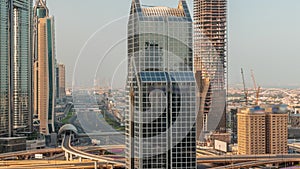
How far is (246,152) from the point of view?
19984 millimetres

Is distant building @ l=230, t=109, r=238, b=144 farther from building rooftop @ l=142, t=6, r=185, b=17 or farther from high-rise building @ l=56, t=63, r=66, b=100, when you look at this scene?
building rooftop @ l=142, t=6, r=185, b=17

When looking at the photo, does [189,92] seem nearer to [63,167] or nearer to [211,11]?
[63,167]

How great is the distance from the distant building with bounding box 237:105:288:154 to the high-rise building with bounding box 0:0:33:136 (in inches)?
441

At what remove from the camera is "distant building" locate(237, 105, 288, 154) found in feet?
66.3

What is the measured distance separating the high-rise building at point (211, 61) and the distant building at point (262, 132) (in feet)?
5.87

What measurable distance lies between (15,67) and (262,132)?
13296mm

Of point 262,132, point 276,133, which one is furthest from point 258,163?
point 276,133

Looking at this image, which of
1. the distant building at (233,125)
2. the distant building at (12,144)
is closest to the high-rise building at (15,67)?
the distant building at (12,144)

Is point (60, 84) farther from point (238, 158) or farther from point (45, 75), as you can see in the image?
point (238, 158)

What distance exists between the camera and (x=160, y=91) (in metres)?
9.74

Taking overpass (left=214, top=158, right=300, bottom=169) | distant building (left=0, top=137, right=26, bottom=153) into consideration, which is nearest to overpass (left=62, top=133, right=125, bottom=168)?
distant building (left=0, top=137, right=26, bottom=153)

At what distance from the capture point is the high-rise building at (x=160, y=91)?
9750 millimetres

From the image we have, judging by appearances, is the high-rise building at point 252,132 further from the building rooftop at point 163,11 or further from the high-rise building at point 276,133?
the building rooftop at point 163,11

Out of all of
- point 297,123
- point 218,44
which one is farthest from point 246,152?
point 297,123
